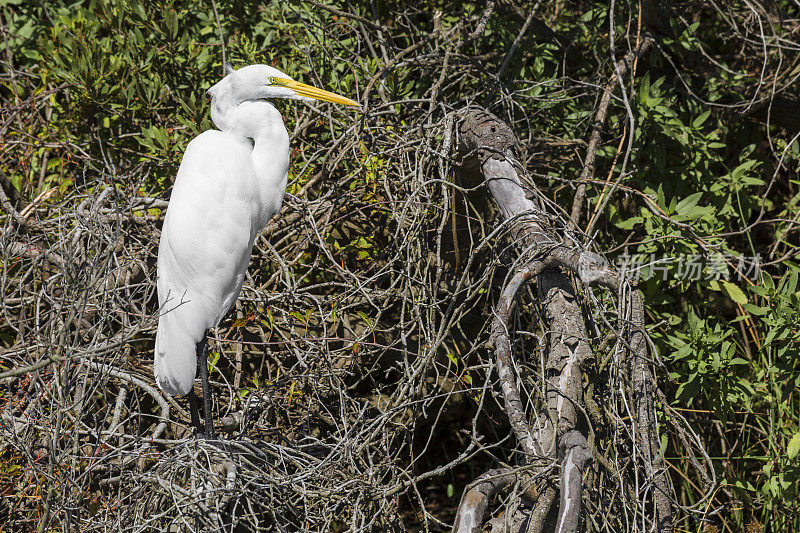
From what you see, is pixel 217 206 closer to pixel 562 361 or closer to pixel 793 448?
pixel 562 361

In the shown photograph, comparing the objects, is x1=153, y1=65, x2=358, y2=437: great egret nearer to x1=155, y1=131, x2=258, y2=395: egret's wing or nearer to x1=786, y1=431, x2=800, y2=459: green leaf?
x1=155, y1=131, x2=258, y2=395: egret's wing

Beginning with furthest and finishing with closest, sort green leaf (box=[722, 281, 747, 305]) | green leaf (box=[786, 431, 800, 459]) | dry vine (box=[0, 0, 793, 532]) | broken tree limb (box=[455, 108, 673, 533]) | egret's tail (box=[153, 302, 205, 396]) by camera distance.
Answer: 1. green leaf (box=[722, 281, 747, 305])
2. green leaf (box=[786, 431, 800, 459])
3. egret's tail (box=[153, 302, 205, 396])
4. dry vine (box=[0, 0, 793, 532])
5. broken tree limb (box=[455, 108, 673, 533])

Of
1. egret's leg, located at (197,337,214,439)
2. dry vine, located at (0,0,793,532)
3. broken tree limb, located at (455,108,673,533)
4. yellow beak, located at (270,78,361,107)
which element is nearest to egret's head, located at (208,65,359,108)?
yellow beak, located at (270,78,361,107)

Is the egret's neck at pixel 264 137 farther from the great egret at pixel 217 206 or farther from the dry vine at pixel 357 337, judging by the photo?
the dry vine at pixel 357 337

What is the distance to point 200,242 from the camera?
2.33 meters

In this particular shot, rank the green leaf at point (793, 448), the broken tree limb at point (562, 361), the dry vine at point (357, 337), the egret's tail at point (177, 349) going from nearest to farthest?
the broken tree limb at point (562, 361) < the dry vine at point (357, 337) < the egret's tail at point (177, 349) < the green leaf at point (793, 448)

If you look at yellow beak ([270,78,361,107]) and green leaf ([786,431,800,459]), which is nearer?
yellow beak ([270,78,361,107])

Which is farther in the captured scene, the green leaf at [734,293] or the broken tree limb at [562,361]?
the green leaf at [734,293]

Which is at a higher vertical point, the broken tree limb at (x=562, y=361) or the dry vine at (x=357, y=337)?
the broken tree limb at (x=562, y=361)

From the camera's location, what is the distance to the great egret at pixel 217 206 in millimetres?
2291

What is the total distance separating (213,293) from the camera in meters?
2.38

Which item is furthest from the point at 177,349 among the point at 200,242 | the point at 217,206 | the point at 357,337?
the point at 357,337

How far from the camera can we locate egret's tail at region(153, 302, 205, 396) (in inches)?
89.0

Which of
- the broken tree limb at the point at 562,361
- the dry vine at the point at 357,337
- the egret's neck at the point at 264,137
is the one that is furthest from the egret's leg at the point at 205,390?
the broken tree limb at the point at 562,361
